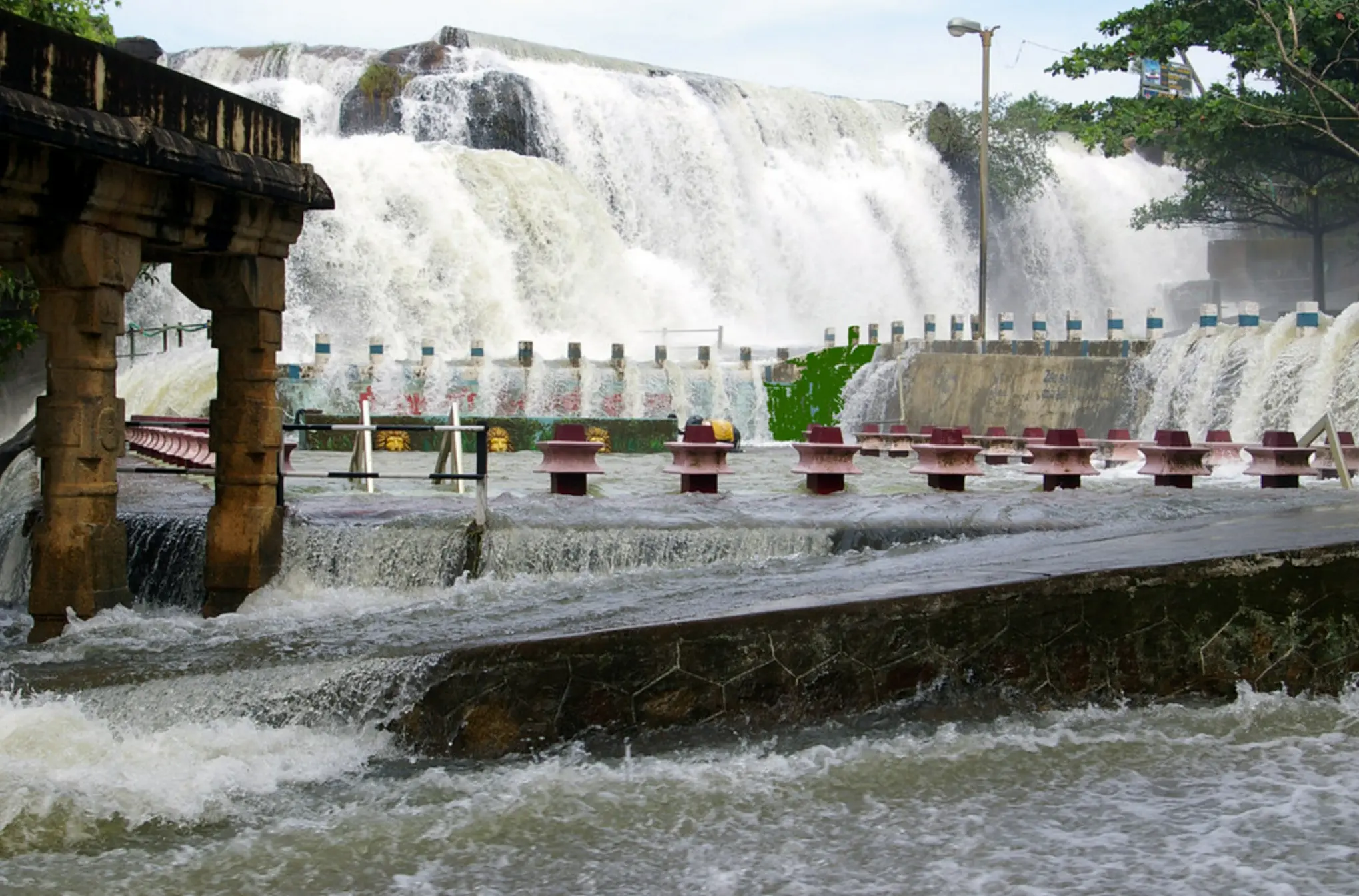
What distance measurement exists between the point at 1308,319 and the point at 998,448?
18.3 feet

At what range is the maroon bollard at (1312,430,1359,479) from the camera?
63.5ft

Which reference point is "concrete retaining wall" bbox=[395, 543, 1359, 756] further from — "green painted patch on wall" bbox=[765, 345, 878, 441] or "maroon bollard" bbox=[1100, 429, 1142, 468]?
"green painted patch on wall" bbox=[765, 345, 878, 441]

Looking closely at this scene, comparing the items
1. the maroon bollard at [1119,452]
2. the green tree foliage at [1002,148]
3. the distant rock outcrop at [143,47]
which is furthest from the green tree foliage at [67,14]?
the green tree foliage at [1002,148]

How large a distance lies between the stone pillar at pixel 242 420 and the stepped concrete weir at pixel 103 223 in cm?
2

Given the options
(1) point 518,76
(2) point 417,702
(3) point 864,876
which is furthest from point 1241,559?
(1) point 518,76

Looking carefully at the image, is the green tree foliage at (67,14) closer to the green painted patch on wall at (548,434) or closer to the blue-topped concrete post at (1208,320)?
the green painted patch on wall at (548,434)

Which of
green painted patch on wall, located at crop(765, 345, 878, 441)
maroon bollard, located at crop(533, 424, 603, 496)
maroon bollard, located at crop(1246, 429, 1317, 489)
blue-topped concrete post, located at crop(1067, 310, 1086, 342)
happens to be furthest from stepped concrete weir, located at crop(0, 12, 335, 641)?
green painted patch on wall, located at crop(765, 345, 878, 441)

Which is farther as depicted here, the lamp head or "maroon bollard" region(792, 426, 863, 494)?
the lamp head

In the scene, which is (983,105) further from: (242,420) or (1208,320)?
(242,420)

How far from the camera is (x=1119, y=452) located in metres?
24.2

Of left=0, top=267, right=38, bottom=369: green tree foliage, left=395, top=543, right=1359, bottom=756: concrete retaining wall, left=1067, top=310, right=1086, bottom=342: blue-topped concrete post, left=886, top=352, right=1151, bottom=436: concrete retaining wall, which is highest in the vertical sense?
left=1067, top=310, right=1086, bottom=342: blue-topped concrete post

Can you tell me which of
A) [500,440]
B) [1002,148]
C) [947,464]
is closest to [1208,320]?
[500,440]

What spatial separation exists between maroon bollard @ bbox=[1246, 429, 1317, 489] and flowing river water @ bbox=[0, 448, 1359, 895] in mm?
8542

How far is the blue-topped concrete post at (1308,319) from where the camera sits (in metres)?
26.4
